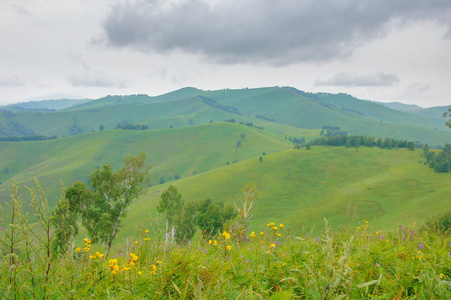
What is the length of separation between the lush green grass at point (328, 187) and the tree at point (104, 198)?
53249 millimetres

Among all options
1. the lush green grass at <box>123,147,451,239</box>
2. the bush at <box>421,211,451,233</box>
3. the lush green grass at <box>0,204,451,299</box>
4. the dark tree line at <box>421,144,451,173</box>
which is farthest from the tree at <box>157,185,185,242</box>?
the dark tree line at <box>421,144,451,173</box>

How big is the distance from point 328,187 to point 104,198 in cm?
10856

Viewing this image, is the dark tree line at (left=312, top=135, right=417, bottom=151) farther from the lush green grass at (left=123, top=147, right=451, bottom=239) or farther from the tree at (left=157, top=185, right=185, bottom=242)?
the tree at (left=157, top=185, right=185, bottom=242)

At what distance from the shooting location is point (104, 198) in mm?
30672

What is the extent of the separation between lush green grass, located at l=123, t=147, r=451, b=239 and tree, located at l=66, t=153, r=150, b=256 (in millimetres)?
53249

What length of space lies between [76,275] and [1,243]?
1.01 meters

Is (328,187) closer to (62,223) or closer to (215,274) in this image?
(215,274)

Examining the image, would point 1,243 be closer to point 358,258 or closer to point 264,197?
point 358,258

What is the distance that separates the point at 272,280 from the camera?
161 inches

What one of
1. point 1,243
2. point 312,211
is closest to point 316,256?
point 1,243

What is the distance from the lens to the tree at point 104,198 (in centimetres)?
2903

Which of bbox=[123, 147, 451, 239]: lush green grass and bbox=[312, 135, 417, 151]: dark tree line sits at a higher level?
bbox=[312, 135, 417, 151]: dark tree line

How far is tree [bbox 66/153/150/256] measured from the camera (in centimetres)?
2903

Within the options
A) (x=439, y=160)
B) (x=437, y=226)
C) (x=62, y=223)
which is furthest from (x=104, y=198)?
(x=439, y=160)
